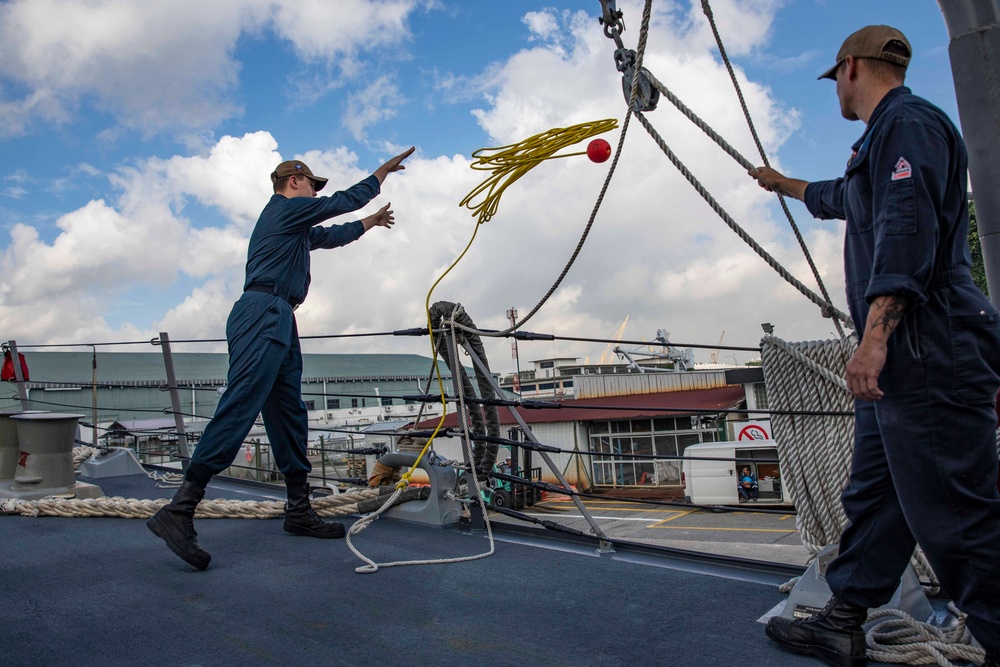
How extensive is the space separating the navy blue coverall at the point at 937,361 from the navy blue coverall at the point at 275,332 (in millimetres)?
1901

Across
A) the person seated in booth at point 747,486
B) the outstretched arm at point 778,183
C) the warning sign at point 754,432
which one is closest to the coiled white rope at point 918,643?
the outstretched arm at point 778,183

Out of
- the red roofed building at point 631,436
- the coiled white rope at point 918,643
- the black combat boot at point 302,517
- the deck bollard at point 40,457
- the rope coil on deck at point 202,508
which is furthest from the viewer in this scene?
the red roofed building at point 631,436

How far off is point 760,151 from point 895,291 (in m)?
1.02

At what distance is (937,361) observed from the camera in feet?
4.21

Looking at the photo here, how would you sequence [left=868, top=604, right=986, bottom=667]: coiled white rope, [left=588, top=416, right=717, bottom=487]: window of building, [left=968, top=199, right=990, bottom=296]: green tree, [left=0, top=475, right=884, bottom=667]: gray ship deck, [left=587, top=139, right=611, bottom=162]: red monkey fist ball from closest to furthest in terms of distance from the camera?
1. [left=868, top=604, right=986, bottom=667]: coiled white rope
2. [left=0, top=475, right=884, bottom=667]: gray ship deck
3. [left=968, top=199, right=990, bottom=296]: green tree
4. [left=587, top=139, right=611, bottom=162]: red monkey fist ball
5. [left=588, top=416, right=717, bottom=487]: window of building

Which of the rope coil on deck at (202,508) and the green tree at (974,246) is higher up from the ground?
the green tree at (974,246)

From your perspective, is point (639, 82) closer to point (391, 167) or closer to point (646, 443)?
point (391, 167)

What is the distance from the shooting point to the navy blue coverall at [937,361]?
126 centimetres

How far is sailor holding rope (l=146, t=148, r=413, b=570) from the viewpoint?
2381 millimetres

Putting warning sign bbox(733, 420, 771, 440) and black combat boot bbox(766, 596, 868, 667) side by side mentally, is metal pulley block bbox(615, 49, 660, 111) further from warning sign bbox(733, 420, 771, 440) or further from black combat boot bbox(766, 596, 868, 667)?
warning sign bbox(733, 420, 771, 440)

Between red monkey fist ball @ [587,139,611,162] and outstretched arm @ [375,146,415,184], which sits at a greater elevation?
outstretched arm @ [375,146,415,184]

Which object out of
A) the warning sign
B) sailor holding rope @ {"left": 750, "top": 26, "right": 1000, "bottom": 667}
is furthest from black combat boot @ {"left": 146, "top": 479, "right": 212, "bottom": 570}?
the warning sign

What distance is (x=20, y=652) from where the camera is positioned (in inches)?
62.2

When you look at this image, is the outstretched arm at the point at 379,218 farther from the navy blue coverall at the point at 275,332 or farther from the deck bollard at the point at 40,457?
the deck bollard at the point at 40,457
